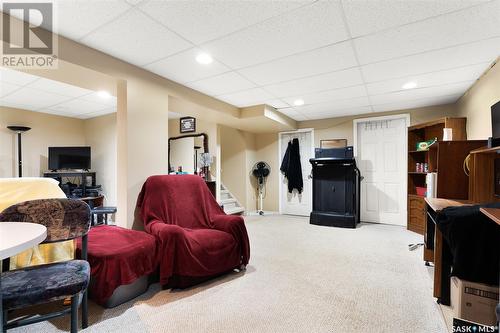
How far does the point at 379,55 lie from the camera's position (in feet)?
8.41

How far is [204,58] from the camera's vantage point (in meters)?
2.63

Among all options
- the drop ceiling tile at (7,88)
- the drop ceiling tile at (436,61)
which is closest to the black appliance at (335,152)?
the drop ceiling tile at (436,61)

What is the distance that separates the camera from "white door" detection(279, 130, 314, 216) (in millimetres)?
5910

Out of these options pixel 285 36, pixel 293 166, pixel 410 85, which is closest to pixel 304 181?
pixel 293 166

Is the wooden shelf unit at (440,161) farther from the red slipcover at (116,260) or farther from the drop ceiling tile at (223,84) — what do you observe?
the red slipcover at (116,260)

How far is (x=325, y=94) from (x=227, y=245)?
271 cm

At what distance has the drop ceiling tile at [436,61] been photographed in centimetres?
239

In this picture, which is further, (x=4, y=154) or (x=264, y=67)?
(x=4, y=154)

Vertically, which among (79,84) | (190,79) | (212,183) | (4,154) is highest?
(190,79)

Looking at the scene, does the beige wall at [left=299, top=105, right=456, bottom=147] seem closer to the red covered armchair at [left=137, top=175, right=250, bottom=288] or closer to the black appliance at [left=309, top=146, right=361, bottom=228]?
→ the black appliance at [left=309, top=146, right=361, bottom=228]

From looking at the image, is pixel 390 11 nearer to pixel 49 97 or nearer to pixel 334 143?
pixel 334 143

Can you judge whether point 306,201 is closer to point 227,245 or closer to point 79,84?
point 227,245

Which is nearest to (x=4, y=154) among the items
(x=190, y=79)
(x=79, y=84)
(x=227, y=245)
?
(x=79, y=84)

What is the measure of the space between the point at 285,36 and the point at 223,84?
1.38 metres
